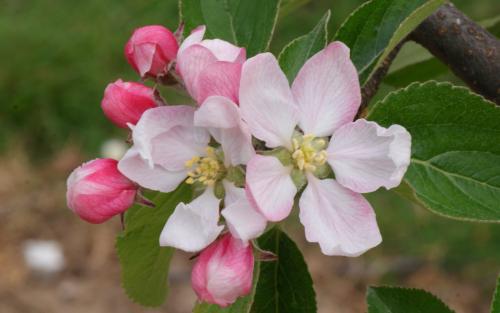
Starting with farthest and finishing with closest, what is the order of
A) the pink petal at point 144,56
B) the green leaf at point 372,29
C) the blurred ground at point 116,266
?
the blurred ground at point 116,266 → the green leaf at point 372,29 → the pink petal at point 144,56

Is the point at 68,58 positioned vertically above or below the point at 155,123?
below

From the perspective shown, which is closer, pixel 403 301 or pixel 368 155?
pixel 368 155

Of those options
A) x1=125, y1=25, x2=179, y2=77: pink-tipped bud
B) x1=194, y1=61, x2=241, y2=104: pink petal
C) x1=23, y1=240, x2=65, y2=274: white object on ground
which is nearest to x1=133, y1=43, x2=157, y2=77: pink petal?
x1=125, y1=25, x2=179, y2=77: pink-tipped bud

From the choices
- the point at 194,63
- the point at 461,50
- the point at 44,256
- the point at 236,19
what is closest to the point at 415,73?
the point at 461,50

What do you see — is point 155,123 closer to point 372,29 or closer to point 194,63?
point 194,63

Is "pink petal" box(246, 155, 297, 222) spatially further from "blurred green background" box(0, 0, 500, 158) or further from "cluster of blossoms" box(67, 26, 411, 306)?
"blurred green background" box(0, 0, 500, 158)

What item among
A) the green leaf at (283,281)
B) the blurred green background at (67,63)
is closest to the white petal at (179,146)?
the green leaf at (283,281)

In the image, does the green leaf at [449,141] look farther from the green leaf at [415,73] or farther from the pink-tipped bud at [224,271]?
the green leaf at [415,73]
